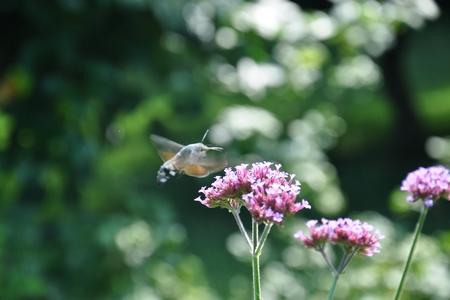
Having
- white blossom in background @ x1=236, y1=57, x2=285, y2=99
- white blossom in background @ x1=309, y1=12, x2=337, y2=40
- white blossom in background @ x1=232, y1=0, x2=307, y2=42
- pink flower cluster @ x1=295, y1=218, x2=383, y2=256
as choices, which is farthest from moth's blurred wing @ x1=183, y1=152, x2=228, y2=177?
white blossom in background @ x1=309, y1=12, x2=337, y2=40

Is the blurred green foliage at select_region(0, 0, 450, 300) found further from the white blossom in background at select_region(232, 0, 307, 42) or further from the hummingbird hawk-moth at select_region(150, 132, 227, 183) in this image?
the hummingbird hawk-moth at select_region(150, 132, 227, 183)

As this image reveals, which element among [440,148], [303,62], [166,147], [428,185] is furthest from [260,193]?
[440,148]

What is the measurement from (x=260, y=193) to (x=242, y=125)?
2662 millimetres

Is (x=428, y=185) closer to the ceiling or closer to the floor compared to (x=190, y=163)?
closer to the ceiling

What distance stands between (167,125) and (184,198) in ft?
18.1

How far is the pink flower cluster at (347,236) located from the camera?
4.64 ft

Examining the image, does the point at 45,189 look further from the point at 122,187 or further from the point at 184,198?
the point at 184,198

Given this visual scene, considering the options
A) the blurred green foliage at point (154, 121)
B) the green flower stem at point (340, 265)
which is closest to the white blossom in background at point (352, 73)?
the blurred green foliage at point (154, 121)

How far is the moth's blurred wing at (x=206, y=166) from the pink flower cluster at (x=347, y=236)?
0.26 metres

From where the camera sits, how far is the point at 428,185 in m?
1.48

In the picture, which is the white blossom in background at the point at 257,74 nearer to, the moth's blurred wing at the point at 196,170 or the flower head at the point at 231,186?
the moth's blurred wing at the point at 196,170

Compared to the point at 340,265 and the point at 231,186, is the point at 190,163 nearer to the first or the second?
the point at 231,186


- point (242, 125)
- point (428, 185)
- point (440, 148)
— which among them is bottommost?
point (242, 125)

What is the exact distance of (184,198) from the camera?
32.8 ft
